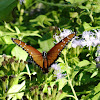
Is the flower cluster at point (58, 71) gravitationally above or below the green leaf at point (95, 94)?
above

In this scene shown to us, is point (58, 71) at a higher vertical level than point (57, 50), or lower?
lower

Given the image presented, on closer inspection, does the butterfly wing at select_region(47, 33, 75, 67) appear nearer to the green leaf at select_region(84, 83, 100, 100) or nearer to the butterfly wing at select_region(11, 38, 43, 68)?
the butterfly wing at select_region(11, 38, 43, 68)

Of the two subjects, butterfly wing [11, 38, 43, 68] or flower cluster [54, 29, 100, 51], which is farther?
flower cluster [54, 29, 100, 51]

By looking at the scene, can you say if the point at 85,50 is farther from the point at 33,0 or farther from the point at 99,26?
the point at 33,0

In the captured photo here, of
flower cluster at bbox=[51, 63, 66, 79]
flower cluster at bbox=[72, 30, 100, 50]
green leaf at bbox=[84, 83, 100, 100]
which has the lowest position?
green leaf at bbox=[84, 83, 100, 100]

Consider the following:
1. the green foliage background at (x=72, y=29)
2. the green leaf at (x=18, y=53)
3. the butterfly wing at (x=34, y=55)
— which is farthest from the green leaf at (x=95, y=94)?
the green leaf at (x=18, y=53)

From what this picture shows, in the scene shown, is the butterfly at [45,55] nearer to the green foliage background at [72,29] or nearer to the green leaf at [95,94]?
the green foliage background at [72,29]

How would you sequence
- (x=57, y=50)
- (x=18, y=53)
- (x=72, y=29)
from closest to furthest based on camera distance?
(x=57, y=50) → (x=18, y=53) → (x=72, y=29)

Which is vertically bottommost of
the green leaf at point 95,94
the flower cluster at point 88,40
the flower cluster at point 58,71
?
the green leaf at point 95,94

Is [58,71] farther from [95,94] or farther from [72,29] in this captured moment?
[72,29]

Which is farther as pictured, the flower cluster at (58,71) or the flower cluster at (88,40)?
the flower cluster at (88,40)

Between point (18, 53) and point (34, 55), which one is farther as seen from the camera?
point (18, 53)

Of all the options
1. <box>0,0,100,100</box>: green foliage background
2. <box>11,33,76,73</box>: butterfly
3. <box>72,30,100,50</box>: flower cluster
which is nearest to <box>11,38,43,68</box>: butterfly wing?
<box>11,33,76,73</box>: butterfly

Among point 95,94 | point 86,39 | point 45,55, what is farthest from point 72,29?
point 95,94
